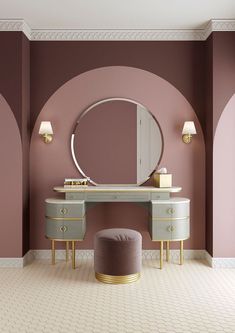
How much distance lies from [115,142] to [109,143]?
0.24ft

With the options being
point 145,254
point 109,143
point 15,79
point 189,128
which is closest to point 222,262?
point 145,254

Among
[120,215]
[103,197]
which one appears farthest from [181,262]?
[103,197]

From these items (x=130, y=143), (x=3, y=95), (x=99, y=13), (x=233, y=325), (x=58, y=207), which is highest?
(x=99, y=13)

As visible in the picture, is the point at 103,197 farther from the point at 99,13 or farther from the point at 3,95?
the point at 99,13

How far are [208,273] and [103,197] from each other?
1421 mm

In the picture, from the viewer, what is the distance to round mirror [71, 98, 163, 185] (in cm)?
477

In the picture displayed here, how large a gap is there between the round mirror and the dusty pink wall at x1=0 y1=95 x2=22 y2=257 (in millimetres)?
702

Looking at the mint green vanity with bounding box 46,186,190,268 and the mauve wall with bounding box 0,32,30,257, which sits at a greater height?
the mauve wall with bounding box 0,32,30,257

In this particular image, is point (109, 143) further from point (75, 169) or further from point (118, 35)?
point (118, 35)

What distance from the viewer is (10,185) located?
14.9ft

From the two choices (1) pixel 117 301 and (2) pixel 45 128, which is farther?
(2) pixel 45 128

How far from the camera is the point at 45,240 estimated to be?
4816mm

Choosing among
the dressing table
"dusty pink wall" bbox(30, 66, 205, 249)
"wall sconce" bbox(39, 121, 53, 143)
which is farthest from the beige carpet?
"wall sconce" bbox(39, 121, 53, 143)

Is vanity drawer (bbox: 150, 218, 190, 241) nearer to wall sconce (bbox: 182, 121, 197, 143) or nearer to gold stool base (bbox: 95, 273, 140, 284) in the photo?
gold stool base (bbox: 95, 273, 140, 284)
